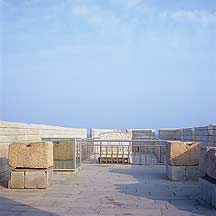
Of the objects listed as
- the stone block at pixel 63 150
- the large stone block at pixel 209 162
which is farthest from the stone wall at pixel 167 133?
the large stone block at pixel 209 162

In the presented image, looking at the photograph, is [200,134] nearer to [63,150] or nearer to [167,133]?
[63,150]

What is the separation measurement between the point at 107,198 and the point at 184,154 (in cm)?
377

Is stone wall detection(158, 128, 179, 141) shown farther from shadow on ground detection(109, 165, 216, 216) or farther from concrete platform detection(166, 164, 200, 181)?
concrete platform detection(166, 164, 200, 181)

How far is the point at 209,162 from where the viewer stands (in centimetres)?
786

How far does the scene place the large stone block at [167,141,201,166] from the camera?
11.2 metres

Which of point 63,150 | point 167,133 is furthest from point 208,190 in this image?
point 167,133

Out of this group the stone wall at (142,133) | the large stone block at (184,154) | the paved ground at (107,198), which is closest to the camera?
the paved ground at (107,198)

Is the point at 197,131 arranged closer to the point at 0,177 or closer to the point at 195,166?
the point at 195,166

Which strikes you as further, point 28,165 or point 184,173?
point 184,173

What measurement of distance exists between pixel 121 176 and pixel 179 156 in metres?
2.22

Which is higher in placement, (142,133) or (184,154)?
(142,133)

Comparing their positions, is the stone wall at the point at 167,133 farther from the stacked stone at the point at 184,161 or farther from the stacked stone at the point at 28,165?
the stacked stone at the point at 28,165

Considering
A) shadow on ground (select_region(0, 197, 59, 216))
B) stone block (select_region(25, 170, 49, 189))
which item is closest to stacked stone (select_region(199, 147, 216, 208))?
shadow on ground (select_region(0, 197, 59, 216))

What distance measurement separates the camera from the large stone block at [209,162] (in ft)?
24.6
